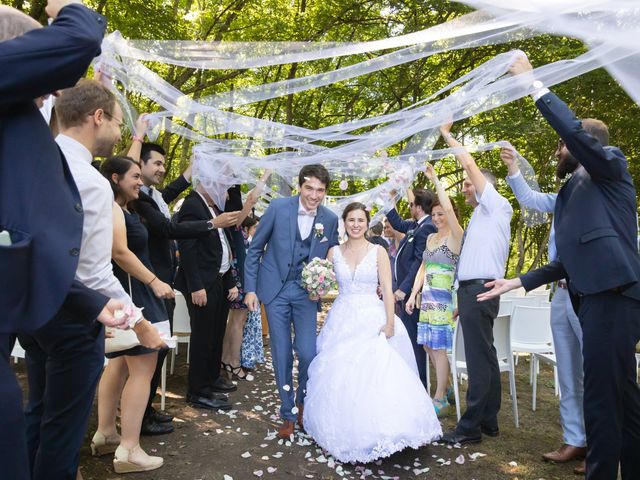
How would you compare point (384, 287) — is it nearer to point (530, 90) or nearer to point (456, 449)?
point (456, 449)

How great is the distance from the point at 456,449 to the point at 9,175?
13.7 feet

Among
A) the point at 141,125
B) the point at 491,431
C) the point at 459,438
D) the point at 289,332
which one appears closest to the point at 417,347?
the point at 491,431

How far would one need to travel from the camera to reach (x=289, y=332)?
4.93m

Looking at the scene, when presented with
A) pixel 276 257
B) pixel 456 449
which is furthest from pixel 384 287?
pixel 456 449

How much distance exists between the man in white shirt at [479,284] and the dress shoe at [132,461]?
2470mm

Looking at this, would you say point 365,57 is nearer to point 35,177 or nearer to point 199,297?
point 199,297

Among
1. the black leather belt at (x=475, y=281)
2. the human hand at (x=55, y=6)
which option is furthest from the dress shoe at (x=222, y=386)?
the human hand at (x=55, y=6)

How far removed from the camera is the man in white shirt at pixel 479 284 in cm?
467

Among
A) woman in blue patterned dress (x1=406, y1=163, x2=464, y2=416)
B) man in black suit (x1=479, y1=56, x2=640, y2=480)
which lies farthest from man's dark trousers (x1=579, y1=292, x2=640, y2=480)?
woman in blue patterned dress (x1=406, y1=163, x2=464, y2=416)

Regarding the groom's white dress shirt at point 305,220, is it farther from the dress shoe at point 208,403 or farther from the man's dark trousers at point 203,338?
the dress shoe at point 208,403

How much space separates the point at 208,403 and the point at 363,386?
197 cm

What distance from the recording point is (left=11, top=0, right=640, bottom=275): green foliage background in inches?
395

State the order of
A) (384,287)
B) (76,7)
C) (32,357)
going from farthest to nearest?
1. (384,287)
2. (32,357)
3. (76,7)

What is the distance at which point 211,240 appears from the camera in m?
5.62
